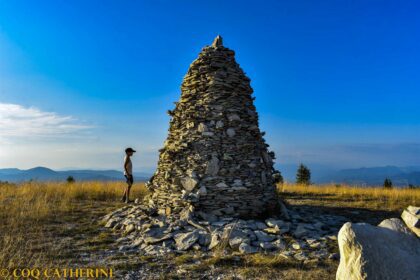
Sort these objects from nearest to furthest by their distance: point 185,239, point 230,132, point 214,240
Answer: point 214,240
point 185,239
point 230,132

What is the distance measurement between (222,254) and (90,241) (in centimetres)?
319

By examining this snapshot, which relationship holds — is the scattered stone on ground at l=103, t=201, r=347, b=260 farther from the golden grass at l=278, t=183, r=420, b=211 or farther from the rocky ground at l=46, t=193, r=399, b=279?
the golden grass at l=278, t=183, r=420, b=211

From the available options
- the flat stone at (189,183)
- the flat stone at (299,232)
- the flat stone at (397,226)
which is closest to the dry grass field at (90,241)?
the flat stone at (299,232)

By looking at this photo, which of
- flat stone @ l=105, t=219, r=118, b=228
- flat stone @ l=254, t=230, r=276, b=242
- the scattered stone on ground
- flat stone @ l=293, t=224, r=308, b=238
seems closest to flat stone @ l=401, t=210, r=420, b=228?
the scattered stone on ground

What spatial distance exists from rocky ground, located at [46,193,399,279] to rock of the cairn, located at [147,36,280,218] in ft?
2.89

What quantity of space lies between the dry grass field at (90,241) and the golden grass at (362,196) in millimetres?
45

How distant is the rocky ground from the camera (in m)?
5.13

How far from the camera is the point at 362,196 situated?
1538 cm

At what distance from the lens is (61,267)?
17.5ft

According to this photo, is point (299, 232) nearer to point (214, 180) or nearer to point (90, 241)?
point (214, 180)

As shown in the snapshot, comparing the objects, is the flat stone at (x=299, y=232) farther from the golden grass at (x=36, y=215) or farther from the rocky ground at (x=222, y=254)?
the golden grass at (x=36, y=215)

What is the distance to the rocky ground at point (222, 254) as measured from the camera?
5129 millimetres

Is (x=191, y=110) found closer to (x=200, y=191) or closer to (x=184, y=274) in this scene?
(x=200, y=191)

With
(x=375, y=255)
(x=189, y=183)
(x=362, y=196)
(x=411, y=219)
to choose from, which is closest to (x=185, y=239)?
(x=189, y=183)
